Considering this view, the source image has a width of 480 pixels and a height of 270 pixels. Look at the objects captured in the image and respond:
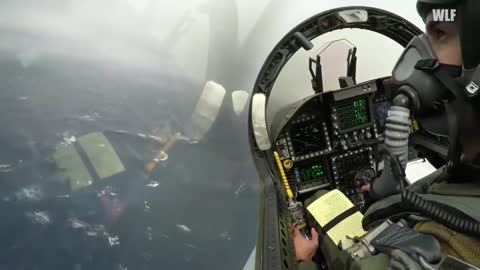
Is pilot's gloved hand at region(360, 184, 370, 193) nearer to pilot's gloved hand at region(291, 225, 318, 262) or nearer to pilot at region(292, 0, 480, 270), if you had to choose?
pilot's gloved hand at region(291, 225, 318, 262)

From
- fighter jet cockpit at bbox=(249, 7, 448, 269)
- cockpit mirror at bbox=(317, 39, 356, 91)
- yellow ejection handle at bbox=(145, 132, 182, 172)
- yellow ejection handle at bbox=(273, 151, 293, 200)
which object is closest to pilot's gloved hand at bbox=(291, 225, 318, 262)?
fighter jet cockpit at bbox=(249, 7, 448, 269)

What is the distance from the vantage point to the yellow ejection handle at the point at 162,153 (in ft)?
4.17

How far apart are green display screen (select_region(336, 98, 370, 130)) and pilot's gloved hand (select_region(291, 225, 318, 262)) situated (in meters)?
0.66

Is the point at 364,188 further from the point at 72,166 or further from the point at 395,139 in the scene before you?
the point at 72,166

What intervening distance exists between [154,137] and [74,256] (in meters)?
0.48

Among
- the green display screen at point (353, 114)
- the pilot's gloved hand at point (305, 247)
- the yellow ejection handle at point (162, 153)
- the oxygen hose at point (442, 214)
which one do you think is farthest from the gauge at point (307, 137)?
the oxygen hose at point (442, 214)

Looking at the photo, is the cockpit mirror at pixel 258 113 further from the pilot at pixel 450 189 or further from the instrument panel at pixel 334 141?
the pilot at pixel 450 189

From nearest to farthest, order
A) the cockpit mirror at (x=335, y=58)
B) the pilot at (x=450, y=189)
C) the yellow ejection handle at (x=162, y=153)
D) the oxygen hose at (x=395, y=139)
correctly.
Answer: the pilot at (x=450, y=189) → the oxygen hose at (x=395, y=139) → the yellow ejection handle at (x=162, y=153) → the cockpit mirror at (x=335, y=58)

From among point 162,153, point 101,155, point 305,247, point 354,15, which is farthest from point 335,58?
point 101,155

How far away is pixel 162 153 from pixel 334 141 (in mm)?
986

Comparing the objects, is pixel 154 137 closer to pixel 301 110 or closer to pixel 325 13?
pixel 301 110

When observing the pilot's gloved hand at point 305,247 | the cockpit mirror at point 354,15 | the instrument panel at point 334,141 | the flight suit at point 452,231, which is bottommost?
the pilot's gloved hand at point 305,247

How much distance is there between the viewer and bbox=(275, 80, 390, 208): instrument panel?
6.22 ft

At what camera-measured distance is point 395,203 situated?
88 cm
